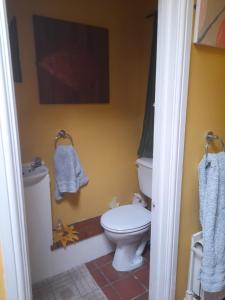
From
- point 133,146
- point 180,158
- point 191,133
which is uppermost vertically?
point 191,133

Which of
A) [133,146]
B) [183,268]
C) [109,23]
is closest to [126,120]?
[133,146]

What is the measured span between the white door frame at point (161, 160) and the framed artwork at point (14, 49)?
35.3 inches

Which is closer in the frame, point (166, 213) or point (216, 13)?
point (216, 13)

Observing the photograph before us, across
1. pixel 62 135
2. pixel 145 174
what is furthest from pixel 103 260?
pixel 62 135

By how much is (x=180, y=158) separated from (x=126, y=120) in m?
1.08

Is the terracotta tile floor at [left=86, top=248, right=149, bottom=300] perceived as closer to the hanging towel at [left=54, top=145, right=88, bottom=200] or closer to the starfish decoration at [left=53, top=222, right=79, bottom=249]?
the starfish decoration at [left=53, top=222, right=79, bottom=249]

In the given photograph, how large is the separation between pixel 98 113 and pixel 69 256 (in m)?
1.21

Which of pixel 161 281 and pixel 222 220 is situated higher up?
pixel 222 220

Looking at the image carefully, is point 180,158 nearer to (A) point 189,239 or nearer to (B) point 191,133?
(B) point 191,133

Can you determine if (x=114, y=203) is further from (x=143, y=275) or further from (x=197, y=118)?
(x=197, y=118)

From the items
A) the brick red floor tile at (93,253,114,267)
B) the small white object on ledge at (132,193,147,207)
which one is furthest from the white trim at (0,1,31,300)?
the small white object on ledge at (132,193,147,207)

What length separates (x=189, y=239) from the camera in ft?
4.34

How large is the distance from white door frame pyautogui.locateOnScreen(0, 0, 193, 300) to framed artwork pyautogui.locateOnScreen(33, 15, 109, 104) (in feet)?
2.95

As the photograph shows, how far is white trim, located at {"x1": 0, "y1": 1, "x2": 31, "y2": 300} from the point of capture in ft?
2.35
